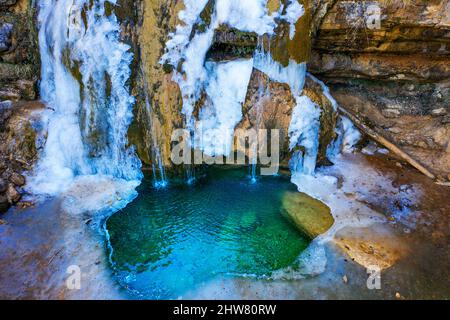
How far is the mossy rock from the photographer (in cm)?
530

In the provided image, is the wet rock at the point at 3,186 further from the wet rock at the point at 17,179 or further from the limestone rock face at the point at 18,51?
the limestone rock face at the point at 18,51

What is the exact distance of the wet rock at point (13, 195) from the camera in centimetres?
568

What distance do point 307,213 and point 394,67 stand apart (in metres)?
3.82

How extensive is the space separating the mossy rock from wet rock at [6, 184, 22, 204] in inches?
182

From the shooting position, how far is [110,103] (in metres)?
6.28

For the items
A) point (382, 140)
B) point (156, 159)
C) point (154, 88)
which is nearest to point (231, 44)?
point (154, 88)

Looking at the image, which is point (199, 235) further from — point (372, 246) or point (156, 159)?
point (372, 246)

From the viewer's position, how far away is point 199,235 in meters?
5.25

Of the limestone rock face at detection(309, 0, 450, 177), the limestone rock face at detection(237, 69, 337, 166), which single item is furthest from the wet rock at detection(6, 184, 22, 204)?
the limestone rock face at detection(309, 0, 450, 177)

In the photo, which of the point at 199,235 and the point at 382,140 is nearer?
the point at 199,235

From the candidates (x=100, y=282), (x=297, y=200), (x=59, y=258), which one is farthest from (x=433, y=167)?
(x=59, y=258)

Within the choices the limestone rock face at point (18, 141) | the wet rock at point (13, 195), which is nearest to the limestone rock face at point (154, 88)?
the limestone rock face at point (18, 141)

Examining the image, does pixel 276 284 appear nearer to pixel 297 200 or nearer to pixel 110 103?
pixel 297 200
